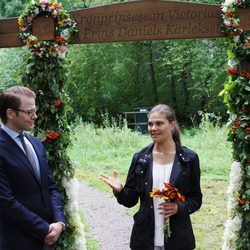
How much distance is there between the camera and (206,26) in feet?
12.3

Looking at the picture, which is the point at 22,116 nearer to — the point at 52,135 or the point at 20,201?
the point at 20,201

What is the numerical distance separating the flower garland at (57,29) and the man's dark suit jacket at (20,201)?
1.35 metres

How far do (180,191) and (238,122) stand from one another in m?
1.06

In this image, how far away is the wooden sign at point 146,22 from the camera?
3.76 m

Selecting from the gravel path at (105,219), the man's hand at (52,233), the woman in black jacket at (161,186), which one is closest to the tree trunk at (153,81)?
the gravel path at (105,219)

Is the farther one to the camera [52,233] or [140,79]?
[140,79]

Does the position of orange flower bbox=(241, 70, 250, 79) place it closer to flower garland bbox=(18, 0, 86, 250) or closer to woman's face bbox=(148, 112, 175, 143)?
woman's face bbox=(148, 112, 175, 143)

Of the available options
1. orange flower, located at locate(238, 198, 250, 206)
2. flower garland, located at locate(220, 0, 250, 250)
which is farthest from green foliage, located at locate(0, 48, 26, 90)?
orange flower, located at locate(238, 198, 250, 206)

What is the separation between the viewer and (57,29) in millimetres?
3947

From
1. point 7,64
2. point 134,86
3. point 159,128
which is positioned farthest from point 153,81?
point 159,128

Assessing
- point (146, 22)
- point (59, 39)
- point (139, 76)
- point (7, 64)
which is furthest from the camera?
point (139, 76)

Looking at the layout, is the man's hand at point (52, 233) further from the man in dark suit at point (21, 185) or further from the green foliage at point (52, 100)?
the green foliage at point (52, 100)

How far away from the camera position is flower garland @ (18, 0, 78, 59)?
12.9ft

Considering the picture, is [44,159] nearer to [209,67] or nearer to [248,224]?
[248,224]
